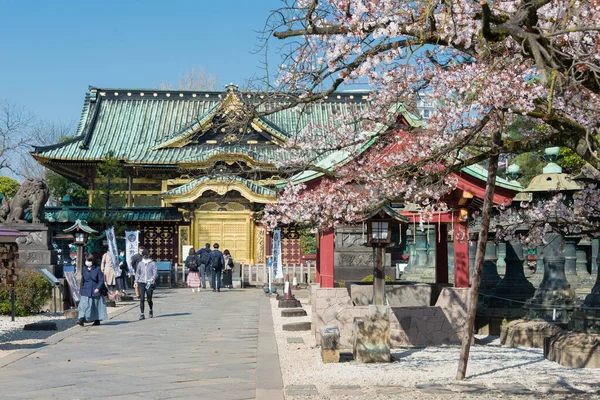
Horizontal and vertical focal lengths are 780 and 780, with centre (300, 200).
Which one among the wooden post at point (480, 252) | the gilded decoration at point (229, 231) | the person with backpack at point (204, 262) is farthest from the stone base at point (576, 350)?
the gilded decoration at point (229, 231)

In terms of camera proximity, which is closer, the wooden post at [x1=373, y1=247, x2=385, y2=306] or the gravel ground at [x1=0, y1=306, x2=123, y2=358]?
the wooden post at [x1=373, y1=247, x2=385, y2=306]

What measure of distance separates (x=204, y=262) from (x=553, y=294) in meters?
18.5

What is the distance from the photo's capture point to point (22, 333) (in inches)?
604

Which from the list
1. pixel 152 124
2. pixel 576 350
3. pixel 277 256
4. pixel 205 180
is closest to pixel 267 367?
pixel 576 350

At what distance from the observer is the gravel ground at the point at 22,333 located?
13273mm

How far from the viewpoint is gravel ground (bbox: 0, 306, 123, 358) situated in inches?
523

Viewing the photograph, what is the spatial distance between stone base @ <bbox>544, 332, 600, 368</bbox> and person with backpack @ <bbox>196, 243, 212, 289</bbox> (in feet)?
65.0

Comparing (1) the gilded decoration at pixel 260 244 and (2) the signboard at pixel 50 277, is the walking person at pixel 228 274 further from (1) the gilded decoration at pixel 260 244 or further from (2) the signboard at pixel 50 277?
(2) the signboard at pixel 50 277

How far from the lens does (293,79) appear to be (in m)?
9.67

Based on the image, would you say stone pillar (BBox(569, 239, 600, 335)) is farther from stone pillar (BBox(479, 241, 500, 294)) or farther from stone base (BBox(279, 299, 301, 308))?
stone base (BBox(279, 299, 301, 308))

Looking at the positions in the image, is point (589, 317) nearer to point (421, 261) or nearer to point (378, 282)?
point (378, 282)

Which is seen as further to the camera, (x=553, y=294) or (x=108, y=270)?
(x=108, y=270)

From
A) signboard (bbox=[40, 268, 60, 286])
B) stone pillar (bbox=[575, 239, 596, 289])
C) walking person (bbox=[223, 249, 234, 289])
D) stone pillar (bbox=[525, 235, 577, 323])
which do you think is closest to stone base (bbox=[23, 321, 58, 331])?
signboard (bbox=[40, 268, 60, 286])

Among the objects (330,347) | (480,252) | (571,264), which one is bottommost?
(330,347)
